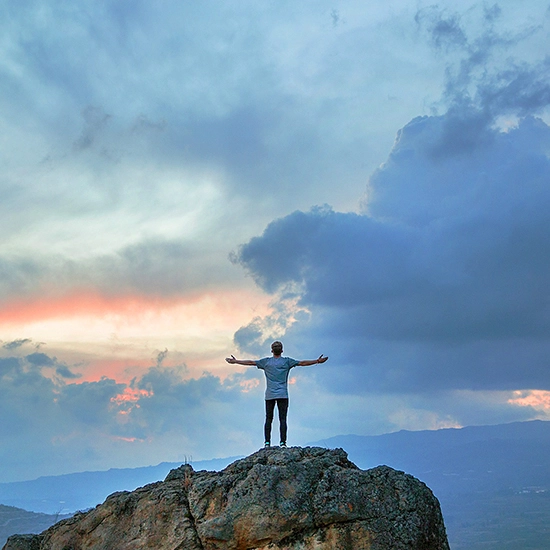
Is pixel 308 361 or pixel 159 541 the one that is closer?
pixel 159 541

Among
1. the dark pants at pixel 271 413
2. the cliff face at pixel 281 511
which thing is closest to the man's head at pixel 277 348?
the dark pants at pixel 271 413

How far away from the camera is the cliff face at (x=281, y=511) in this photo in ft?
50.9

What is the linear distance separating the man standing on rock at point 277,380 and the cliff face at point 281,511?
8.09 ft

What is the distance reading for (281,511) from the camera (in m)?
15.6

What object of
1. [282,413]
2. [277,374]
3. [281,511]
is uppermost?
[277,374]

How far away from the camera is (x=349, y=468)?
689 inches

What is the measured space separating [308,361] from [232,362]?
241 centimetres

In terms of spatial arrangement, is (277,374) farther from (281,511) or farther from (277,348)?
(281,511)

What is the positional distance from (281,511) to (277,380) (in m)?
5.27

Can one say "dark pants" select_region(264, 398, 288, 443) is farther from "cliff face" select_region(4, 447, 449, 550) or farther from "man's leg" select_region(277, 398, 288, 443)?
"cliff face" select_region(4, 447, 449, 550)

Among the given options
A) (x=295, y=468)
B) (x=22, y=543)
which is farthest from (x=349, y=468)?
(x=22, y=543)

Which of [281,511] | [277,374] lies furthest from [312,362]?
[281,511]

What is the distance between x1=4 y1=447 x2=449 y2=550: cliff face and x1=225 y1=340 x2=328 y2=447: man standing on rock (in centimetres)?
247

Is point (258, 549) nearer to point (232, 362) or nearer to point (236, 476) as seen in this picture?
point (236, 476)
